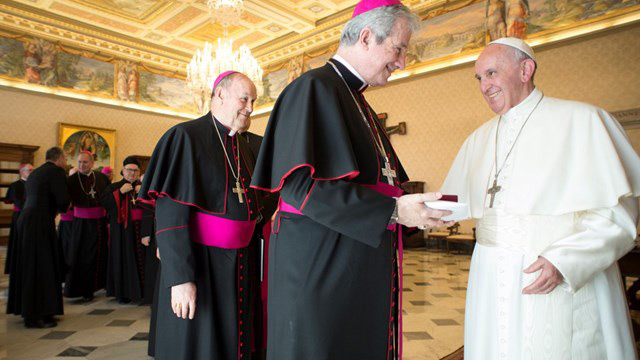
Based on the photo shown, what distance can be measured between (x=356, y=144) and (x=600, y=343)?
1.30m

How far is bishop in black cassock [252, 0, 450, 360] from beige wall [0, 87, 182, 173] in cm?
1389

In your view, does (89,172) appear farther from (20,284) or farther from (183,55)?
(183,55)

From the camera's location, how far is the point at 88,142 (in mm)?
13414

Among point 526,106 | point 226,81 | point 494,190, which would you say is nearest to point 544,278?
point 494,190

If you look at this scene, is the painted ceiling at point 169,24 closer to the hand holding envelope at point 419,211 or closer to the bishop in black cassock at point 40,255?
the bishop in black cassock at point 40,255

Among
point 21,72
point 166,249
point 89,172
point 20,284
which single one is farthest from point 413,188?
point 21,72

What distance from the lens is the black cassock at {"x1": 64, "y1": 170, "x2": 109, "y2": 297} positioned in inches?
219

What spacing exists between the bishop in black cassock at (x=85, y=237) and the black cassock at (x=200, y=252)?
13.3 feet

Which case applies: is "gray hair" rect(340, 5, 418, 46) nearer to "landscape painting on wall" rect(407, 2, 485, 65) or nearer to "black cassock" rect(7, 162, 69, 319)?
"black cassock" rect(7, 162, 69, 319)

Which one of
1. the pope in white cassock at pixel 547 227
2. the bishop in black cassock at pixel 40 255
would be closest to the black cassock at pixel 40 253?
the bishop in black cassock at pixel 40 255

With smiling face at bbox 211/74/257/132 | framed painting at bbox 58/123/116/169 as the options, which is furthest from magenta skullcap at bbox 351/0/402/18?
framed painting at bbox 58/123/116/169

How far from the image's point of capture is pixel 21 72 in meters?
12.1

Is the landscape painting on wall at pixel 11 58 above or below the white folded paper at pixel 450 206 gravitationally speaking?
above

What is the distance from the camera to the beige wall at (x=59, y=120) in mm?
12062
